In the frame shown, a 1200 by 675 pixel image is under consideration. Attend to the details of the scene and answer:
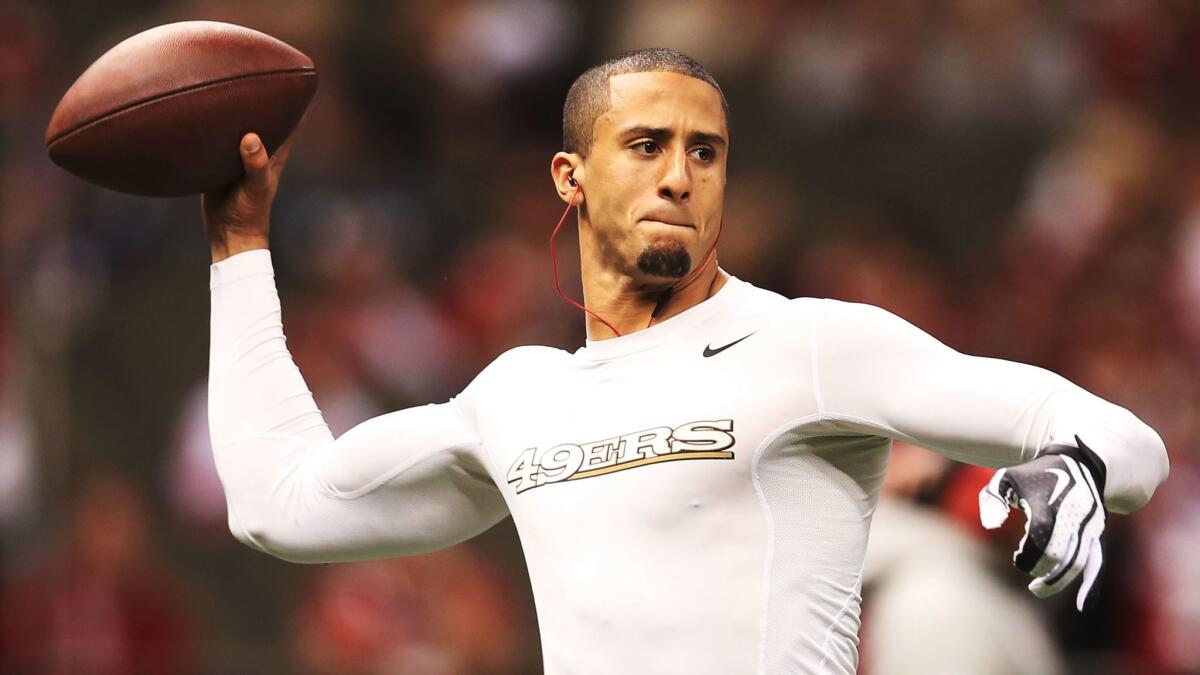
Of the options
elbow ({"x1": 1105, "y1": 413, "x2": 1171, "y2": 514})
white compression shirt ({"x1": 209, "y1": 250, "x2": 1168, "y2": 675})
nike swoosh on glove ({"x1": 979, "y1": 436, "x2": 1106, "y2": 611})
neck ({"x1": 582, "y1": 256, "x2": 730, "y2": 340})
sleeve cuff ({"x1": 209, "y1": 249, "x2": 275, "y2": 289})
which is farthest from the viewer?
sleeve cuff ({"x1": 209, "y1": 249, "x2": 275, "y2": 289})

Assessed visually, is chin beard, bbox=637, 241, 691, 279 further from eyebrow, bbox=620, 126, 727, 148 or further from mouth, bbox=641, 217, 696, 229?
eyebrow, bbox=620, 126, 727, 148

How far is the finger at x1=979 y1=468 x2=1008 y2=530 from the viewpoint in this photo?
2.35 meters

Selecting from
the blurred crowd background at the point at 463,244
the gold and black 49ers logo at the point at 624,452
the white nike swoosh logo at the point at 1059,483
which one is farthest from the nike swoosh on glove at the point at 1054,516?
the blurred crowd background at the point at 463,244

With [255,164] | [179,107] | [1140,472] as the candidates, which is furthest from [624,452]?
[179,107]

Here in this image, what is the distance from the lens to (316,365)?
25.8ft

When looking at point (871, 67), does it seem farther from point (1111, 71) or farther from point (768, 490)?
point (768, 490)

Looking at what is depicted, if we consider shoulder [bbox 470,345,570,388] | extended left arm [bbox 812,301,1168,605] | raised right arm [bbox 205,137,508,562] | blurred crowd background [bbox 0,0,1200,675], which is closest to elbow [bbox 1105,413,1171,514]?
extended left arm [bbox 812,301,1168,605]

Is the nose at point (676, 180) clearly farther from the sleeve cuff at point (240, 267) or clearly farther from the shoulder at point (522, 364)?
the sleeve cuff at point (240, 267)

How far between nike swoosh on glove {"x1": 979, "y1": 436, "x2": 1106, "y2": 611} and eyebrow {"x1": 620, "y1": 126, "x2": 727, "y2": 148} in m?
0.97

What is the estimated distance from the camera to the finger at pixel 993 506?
2352 millimetres

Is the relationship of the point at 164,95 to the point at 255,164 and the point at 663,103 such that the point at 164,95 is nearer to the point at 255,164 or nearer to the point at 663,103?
the point at 255,164

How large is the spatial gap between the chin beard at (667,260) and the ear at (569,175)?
Answer: 248mm

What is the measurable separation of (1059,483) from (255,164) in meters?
1.82

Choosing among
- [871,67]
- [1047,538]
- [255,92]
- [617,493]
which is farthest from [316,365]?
[1047,538]
